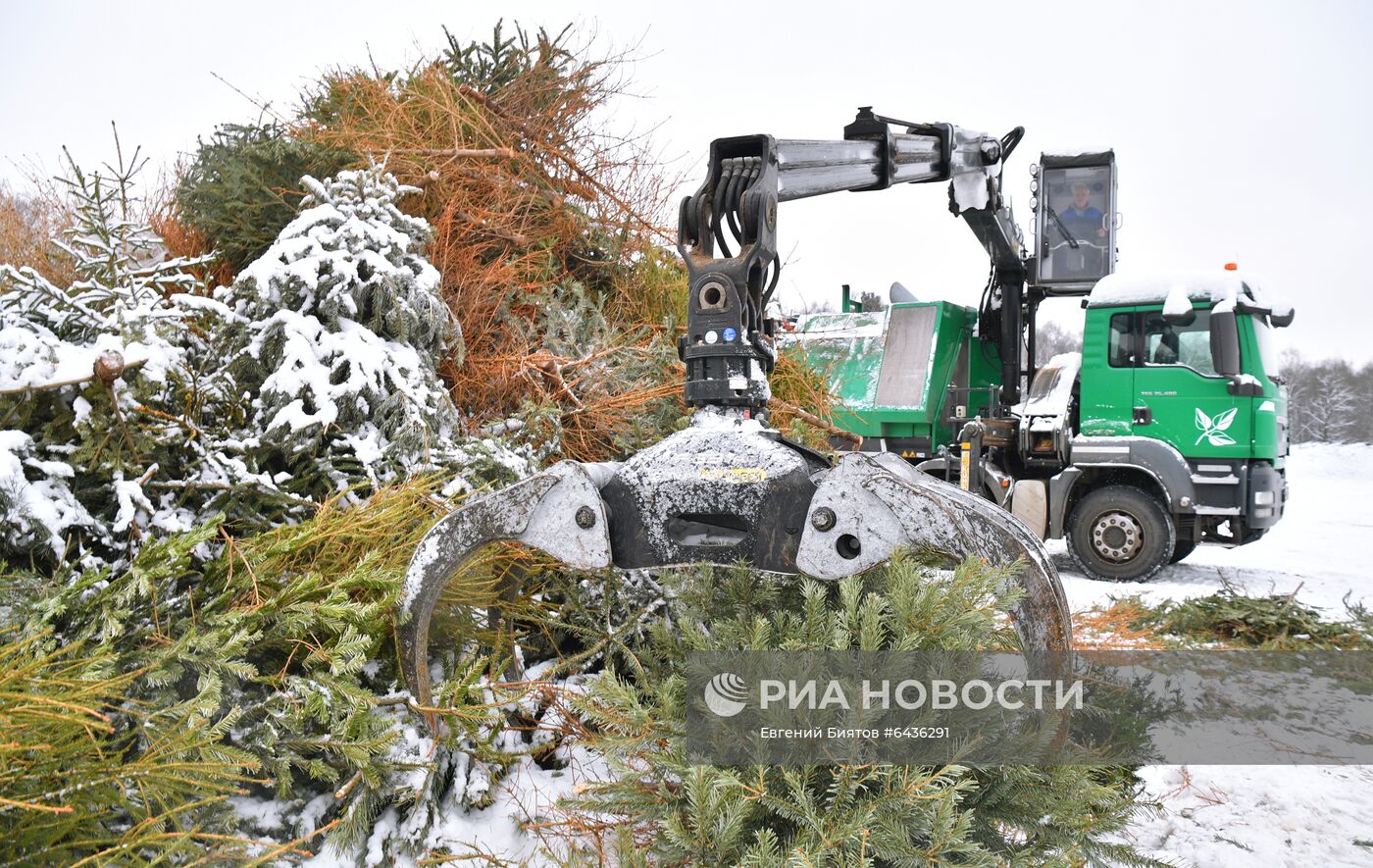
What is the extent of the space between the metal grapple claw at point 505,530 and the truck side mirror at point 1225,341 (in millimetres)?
6126

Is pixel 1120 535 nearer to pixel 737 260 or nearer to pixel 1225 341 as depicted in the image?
pixel 1225 341

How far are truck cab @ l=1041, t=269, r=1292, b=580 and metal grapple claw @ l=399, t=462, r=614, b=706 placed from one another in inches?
240

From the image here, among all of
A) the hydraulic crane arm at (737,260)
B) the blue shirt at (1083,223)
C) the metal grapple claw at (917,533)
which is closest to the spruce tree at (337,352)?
the hydraulic crane arm at (737,260)

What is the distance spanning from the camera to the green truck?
665 centimetres

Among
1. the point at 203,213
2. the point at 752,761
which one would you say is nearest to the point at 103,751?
the point at 752,761

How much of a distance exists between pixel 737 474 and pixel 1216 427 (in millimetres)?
6224

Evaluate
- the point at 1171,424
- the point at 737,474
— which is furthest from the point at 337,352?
the point at 1171,424

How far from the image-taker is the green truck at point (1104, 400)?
665 cm

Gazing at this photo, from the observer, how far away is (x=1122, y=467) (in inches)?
284

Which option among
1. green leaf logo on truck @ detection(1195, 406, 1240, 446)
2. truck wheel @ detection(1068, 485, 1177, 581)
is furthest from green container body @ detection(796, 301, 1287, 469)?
truck wheel @ detection(1068, 485, 1177, 581)

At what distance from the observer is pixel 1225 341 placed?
21.1 feet

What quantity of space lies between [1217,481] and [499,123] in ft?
19.5

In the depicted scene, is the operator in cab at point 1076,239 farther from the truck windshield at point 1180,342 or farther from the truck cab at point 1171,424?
the truck windshield at point 1180,342

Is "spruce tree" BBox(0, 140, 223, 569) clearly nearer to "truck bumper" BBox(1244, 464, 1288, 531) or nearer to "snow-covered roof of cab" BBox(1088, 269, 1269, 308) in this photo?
"snow-covered roof of cab" BBox(1088, 269, 1269, 308)
